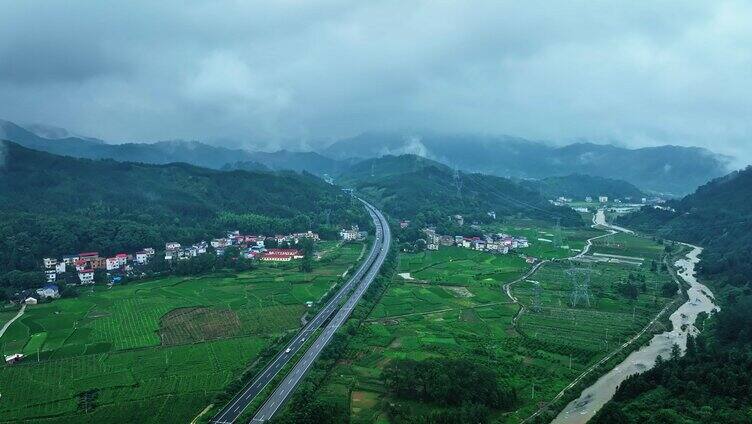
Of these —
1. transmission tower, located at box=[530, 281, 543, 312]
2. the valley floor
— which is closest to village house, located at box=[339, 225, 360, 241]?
the valley floor

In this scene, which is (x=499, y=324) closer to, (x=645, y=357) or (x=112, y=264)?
(x=645, y=357)

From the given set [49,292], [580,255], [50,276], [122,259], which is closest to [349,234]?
[580,255]

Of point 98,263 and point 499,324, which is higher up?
point 98,263

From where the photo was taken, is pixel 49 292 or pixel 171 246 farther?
pixel 171 246

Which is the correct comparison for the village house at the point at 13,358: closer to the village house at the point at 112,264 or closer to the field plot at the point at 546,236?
the village house at the point at 112,264

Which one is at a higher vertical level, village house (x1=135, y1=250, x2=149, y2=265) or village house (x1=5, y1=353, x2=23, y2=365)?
village house (x1=135, y1=250, x2=149, y2=265)

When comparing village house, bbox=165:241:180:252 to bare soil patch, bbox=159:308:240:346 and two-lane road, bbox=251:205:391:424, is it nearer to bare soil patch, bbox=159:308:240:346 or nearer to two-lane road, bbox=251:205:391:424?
bare soil patch, bbox=159:308:240:346
